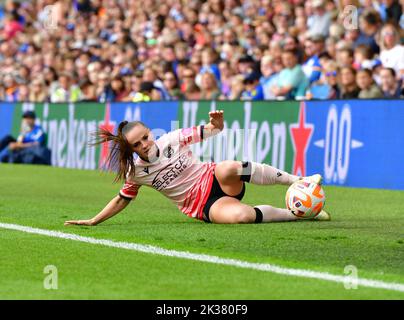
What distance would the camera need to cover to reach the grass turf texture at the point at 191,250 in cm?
680

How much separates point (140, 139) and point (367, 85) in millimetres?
6841

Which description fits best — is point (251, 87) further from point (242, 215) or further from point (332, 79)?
point (242, 215)

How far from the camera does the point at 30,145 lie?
2408 centimetres

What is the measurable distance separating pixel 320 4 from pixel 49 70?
9078 millimetres

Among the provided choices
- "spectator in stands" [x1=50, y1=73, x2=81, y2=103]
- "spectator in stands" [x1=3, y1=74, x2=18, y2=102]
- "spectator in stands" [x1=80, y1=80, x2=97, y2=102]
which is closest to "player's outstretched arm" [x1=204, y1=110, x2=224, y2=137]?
"spectator in stands" [x1=80, y1=80, x2=97, y2=102]

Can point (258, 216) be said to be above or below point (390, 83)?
below

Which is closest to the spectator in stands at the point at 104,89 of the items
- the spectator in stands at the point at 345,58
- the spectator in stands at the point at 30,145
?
the spectator in stands at the point at 30,145

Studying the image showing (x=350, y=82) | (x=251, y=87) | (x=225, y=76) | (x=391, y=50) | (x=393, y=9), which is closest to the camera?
(x=350, y=82)

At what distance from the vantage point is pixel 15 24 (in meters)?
33.5

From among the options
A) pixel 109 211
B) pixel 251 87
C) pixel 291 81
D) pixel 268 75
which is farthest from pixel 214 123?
pixel 268 75

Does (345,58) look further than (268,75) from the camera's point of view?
No

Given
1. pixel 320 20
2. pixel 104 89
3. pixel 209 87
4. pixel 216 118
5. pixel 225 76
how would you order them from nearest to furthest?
1. pixel 216 118
2. pixel 209 87
3. pixel 320 20
4. pixel 225 76
5. pixel 104 89

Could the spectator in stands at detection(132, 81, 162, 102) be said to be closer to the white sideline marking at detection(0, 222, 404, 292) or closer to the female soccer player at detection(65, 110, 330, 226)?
the female soccer player at detection(65, 110, 330, 226)
